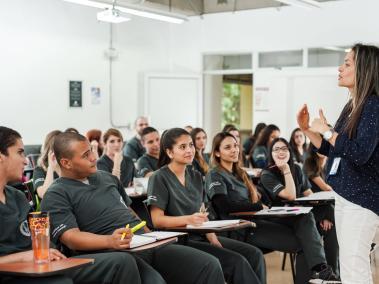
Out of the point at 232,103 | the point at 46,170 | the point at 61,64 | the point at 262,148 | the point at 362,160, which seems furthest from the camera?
the point at 232,103

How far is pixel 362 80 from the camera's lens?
2645 millimetres

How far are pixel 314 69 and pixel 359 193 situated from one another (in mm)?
7205

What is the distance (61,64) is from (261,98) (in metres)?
3.44

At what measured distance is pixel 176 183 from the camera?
11.6 feet

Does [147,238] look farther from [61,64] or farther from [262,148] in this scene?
[61,64]

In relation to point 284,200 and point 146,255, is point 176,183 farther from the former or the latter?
point 284,200

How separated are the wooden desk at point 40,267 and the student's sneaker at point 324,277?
2103 millimetres

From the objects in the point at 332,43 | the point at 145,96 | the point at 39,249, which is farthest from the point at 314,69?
the point at 39,249

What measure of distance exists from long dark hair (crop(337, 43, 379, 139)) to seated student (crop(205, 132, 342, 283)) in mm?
1417

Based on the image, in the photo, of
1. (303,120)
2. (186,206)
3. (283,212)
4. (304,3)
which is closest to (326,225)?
(283,212)

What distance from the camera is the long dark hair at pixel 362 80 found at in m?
2.62

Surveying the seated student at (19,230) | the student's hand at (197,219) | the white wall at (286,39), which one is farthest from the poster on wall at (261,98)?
the seated student at (19,230)

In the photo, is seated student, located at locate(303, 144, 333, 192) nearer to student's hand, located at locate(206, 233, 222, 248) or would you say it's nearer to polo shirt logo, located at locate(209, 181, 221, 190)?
polo shirt logo, located at locate(209, 181, 221, 190)

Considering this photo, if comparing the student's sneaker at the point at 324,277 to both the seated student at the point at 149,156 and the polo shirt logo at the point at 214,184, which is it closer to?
the polo shirt logo at the point at 214,184
